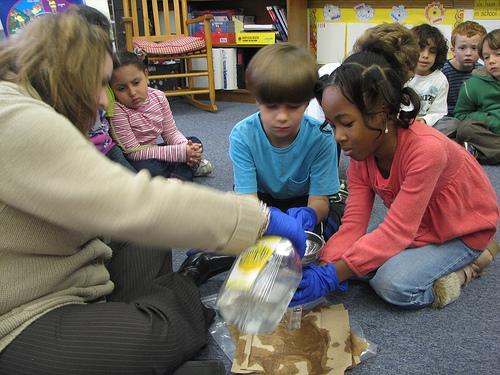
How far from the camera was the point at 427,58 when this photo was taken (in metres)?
1.93

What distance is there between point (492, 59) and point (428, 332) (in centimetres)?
149

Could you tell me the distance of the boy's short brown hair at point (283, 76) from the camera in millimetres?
1089

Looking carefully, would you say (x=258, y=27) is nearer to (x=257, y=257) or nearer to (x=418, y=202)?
(x=418, y=202)

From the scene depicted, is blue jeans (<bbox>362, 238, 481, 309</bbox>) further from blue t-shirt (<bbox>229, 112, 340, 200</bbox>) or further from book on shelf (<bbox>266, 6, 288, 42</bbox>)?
book on shelf (<bbox>266, 6, 288, 42</bbox>)

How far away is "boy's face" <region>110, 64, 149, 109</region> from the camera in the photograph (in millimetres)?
1672

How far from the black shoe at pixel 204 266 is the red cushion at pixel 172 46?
79.1 inches

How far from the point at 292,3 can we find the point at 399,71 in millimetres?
2270

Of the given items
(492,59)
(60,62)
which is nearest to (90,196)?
(60,62)

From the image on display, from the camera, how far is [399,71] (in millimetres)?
970

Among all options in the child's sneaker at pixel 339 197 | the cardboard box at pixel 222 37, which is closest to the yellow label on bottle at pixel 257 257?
the child's sneaker at pixel 339 197

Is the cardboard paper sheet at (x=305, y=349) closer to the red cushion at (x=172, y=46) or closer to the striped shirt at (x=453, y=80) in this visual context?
the striped shirt at (x=453, y=80)

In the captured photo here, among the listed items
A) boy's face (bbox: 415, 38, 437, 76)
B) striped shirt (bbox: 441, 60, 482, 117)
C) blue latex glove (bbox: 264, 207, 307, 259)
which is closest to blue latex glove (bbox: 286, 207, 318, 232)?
blue latex glove (bbox: 264, 207, 307, 259)

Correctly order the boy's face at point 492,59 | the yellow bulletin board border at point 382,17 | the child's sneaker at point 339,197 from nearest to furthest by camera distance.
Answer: the child's sneaker at point 339,197 → the boy's face at point 492,59 → the yellow bulletin board border at point 382,17

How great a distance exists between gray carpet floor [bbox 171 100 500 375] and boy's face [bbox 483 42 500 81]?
1.12 meters
